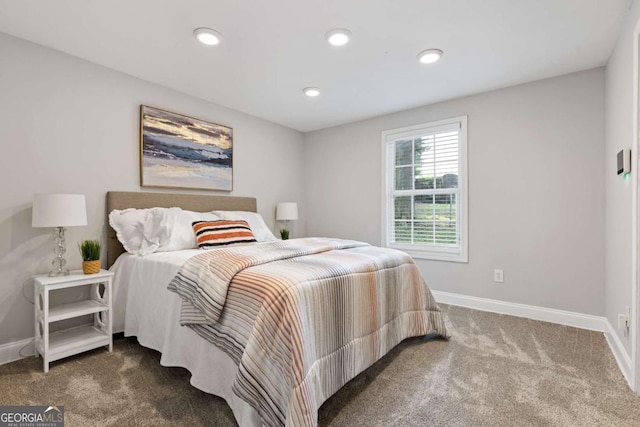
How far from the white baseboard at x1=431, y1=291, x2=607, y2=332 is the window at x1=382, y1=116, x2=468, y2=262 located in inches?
17.3

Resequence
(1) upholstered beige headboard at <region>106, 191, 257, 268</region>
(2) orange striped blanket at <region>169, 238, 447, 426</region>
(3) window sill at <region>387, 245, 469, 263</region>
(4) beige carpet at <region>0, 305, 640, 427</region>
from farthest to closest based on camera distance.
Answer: (3) window sill at <region>387, 245, 469, 263</region>, (1) upholstered beige headboard at <region>106, 191, 257, 268</region>, (4) beige carpet at <region>0, 305, 640, 427</region>, (2) orange striped blanket at <region>169, 238, 447, 426</region>

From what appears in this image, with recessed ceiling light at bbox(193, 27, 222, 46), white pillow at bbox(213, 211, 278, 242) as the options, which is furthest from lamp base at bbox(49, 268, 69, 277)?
recessed ceiling light at bbox(193, 27, 222, 46)

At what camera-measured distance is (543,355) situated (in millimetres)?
2164

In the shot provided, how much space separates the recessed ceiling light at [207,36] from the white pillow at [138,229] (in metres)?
1.45

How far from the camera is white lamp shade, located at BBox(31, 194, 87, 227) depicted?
204 cm

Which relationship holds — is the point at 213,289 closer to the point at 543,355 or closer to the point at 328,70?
A: the point at 328,70

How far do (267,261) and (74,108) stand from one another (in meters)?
2.14

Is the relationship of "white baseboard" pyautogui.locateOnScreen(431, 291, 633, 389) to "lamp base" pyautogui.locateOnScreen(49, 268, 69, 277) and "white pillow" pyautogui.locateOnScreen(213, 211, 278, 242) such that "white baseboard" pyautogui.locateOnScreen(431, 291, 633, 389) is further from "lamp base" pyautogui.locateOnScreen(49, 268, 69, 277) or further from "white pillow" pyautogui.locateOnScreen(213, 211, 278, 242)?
"lamp base" pyautogui.locateOnScreen(49, 268, 69, 277)

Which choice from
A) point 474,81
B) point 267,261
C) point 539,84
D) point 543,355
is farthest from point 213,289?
point 539,84

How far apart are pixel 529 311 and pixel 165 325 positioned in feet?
10.5

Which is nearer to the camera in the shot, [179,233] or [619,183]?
[619,183]

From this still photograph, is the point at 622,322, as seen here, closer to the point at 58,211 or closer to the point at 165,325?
the point at 165,325

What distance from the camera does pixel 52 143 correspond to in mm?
2342

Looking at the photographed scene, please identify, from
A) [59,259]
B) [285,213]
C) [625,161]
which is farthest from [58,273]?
[625,161]
